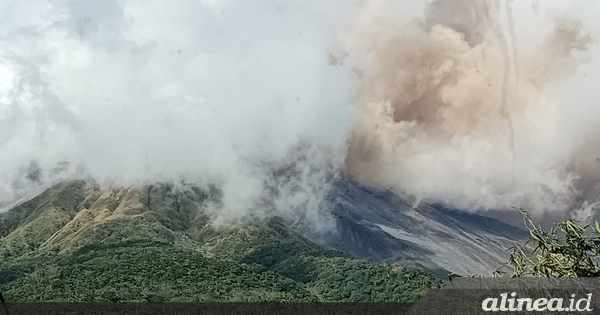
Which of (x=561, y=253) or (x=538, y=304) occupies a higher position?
(x=561, y=253)

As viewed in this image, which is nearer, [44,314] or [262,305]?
[44,314]

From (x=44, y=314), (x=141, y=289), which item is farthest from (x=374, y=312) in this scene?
(x=44, y=314)

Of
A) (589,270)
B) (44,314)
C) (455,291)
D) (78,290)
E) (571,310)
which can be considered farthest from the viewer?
(78,290)

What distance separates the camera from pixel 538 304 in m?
6.32

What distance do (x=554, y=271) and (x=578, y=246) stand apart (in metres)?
0.40

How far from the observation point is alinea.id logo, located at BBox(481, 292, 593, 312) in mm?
6211

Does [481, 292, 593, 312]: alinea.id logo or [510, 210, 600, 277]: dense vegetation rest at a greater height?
[510, 210, 600, 277]: dense vegetation

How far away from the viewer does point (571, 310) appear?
619 centimetres

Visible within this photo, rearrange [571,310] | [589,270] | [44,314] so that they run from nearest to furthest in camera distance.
Answer: [571,310] → [589,270] → [44,314]

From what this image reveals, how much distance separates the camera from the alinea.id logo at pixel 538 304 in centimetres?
621

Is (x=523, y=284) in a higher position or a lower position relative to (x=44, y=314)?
higher

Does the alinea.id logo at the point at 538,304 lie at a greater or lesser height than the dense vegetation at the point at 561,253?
lesser

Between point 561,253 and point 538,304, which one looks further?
point 561,253

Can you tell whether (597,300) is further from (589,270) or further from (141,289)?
(141,289)
